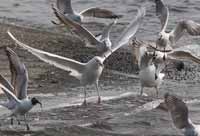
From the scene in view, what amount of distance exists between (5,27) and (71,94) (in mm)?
6149

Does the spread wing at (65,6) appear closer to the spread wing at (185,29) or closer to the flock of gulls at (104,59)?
the flock of gulls at (104,59)

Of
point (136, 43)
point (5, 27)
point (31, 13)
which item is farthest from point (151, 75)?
point (31, 13)

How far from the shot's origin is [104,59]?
41.5 feet

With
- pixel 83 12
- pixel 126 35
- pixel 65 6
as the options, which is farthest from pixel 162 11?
pixel 126 35

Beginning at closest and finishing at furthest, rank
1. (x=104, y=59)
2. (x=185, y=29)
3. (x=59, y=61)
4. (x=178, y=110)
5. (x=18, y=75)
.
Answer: (x=178, y=110) < (x=18, y=75) < (x=59, y=61) < (x=104, y=59) < (x=185, y=29)

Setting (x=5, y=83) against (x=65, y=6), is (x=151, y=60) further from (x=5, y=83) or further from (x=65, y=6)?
(x=65, y=6)

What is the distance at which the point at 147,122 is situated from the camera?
35.1 feet

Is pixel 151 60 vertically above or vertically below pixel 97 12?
below

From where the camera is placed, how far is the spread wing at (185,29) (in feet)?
49.1

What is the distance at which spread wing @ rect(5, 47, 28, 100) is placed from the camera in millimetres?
10039

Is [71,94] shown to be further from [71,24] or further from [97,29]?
[97,29]

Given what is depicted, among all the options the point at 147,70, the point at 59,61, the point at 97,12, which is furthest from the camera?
the point at 97,12

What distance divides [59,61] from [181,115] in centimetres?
316

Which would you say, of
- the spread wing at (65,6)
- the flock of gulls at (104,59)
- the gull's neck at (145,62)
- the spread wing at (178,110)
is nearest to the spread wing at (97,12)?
the flock of gulls at (104,59)
